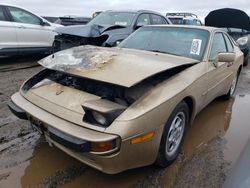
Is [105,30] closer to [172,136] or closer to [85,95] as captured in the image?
[85,95]

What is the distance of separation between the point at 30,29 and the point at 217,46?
563cm

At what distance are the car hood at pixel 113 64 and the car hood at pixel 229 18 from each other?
8.02 meters

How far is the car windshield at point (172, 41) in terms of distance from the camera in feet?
12.3

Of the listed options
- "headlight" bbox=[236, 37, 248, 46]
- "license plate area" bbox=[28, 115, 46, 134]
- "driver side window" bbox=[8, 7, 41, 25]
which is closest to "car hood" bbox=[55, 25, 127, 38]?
"driver side window" bbox=[8, 7, 41, 25]

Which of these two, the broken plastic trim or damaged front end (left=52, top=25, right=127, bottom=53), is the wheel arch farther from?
damaged front end (left=52, top=25, right=127, bottom=53)

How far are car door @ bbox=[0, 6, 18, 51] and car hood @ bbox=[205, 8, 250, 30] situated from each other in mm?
7526

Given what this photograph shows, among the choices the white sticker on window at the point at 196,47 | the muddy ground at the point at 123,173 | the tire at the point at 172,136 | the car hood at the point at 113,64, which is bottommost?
the muddy ground at the point at 123,173

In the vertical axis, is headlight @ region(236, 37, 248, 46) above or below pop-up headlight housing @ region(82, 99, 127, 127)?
below

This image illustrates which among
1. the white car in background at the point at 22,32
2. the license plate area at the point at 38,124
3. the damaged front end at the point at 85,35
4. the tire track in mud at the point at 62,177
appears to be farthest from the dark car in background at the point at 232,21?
the license plate area at the point at 38,124

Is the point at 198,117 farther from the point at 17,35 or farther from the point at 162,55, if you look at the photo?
the point at 17,35

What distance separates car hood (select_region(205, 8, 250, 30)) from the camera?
33.5ft

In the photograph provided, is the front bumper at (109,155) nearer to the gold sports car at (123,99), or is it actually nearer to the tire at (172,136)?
the gold sports car at (123,99)

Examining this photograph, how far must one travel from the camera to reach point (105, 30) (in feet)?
21.7

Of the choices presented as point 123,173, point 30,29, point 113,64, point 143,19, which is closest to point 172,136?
point 123,173
